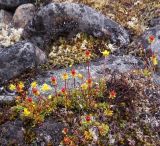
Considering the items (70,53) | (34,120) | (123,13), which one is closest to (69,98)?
(34,120)

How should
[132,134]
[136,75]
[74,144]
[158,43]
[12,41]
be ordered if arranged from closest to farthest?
[74,144] → [132,134] → [136,75] → [158,43] → [12,41]

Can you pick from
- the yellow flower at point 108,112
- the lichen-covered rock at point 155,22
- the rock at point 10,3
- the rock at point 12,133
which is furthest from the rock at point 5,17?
the yellow flower at point 108,112

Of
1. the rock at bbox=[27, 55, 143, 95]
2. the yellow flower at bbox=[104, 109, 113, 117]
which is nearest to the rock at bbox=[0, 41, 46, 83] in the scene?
the rock at bbox=[27, 55, 143, 95]

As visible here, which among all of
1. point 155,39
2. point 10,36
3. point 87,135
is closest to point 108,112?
point 87,135

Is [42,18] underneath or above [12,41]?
above

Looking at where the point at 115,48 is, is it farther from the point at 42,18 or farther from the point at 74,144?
the point at 74,144

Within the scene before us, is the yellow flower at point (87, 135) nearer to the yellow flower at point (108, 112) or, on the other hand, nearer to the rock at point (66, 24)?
the yellow flower at point (108, 112)
